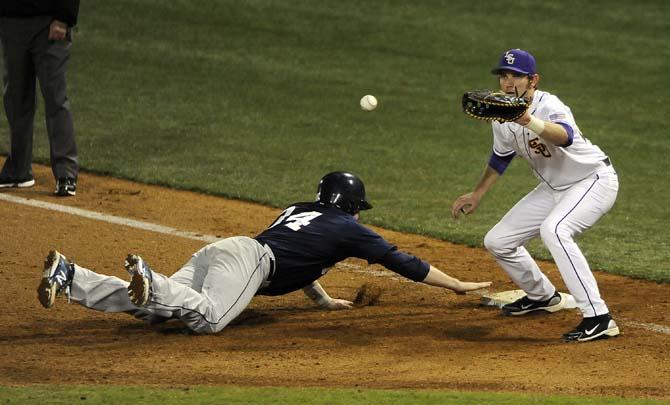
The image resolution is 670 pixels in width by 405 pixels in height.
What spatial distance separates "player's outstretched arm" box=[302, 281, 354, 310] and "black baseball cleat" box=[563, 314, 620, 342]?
1.50m

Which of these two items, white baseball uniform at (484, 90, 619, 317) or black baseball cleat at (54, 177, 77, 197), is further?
black baseball cleat at (54, 177, 77, 197)

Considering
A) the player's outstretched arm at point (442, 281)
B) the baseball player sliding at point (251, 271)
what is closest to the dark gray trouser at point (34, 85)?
the baseball player sliding at point (251, 271)

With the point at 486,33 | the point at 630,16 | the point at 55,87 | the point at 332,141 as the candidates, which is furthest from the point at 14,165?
the point at 630,16

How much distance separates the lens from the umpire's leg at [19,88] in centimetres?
988

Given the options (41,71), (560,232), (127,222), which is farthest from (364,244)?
(41,71)

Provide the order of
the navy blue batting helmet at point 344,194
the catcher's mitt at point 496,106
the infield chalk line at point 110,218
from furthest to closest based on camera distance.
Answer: the infield chalk line at point 110,218 → the navy blue batting helmet at point 344,194 → the catcher's mitt at point 496,106

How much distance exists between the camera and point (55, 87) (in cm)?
990

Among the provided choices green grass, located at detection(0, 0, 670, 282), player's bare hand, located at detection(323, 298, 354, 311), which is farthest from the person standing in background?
player's bare hand, located at detection(323, 298, 354, 311)

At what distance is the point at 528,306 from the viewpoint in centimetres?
750

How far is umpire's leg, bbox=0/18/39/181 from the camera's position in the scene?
9883 millimetres

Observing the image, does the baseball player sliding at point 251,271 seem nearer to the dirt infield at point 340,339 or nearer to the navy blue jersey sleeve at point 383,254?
the navy blue jersey sleeve at point 383,254

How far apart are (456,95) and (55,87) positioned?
23.2 ft

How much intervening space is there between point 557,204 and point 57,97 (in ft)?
15.7

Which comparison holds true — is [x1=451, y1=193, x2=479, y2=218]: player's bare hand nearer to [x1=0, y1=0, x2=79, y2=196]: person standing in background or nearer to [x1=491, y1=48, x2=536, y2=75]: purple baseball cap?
[x1=491, y1=48, x2=536, y2=75]: purple baseball cap
